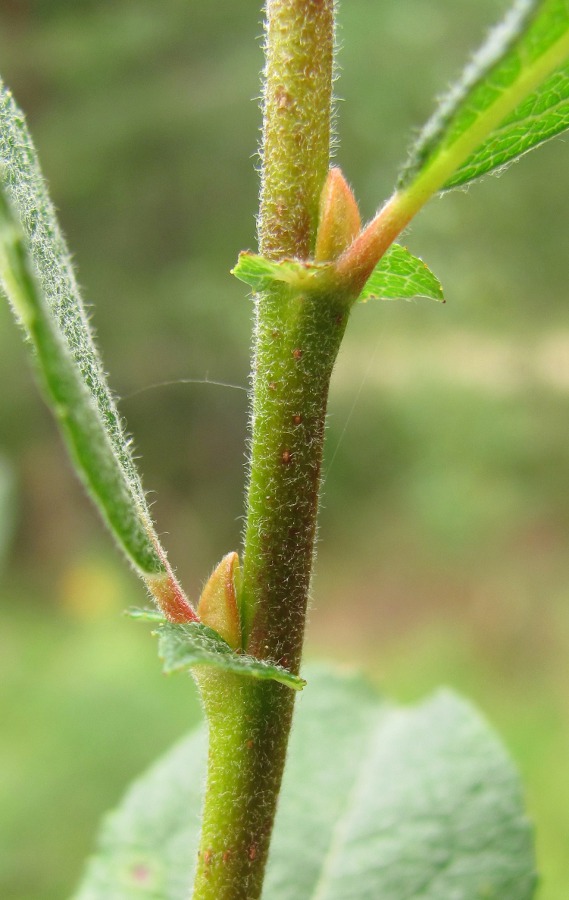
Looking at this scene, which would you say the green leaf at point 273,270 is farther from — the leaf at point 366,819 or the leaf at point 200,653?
the leaf at point 366,819

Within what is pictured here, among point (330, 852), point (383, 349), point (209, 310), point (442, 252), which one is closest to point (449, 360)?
point (383, 349)

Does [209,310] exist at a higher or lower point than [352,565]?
higher

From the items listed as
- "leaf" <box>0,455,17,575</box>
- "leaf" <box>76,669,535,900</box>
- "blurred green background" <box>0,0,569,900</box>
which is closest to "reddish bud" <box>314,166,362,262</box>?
"leaf" <box>76,669,535,900</box>

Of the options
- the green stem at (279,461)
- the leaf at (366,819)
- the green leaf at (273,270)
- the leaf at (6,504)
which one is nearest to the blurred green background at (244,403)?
the leaf at (6,504)

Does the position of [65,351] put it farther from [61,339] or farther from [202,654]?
[202,654]

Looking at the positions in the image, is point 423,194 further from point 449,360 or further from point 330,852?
point 449,360

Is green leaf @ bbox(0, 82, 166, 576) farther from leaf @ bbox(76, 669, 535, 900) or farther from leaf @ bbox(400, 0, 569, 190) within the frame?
leaf @ bbox(76, 669, 535, 900)
